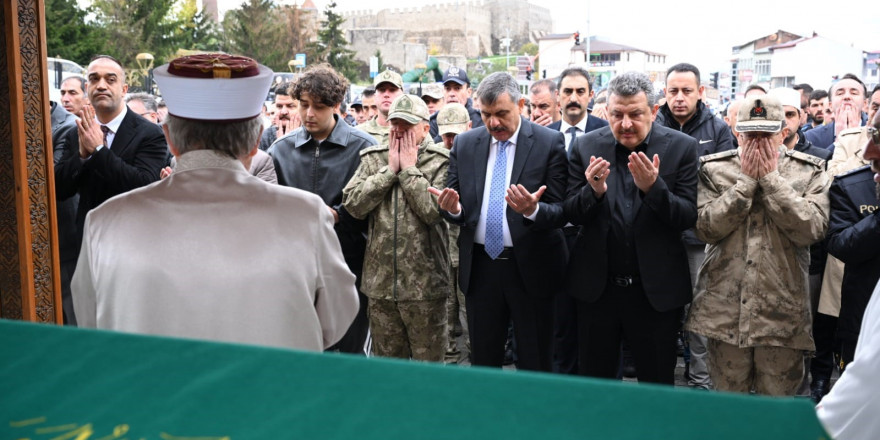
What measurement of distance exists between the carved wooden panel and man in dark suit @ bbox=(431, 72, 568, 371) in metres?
1.98

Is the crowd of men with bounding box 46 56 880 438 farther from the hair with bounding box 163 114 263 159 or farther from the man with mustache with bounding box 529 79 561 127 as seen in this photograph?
the man with mustache with bounding box 529 79 561 127

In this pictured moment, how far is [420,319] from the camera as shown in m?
4.89

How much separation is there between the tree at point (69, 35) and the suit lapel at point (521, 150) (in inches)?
1242

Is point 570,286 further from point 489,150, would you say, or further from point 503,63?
point 503,63

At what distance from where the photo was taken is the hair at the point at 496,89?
4.65 metres

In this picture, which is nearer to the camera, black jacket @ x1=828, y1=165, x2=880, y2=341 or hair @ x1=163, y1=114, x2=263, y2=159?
hair @ x1=163, y1=114, x2=263, y2=159

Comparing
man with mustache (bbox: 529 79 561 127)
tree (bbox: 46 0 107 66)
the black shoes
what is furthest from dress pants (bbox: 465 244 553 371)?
tree (bbox: 46 0 107 66)

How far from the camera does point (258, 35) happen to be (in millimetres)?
57469

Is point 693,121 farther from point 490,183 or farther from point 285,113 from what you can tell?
point 285,113

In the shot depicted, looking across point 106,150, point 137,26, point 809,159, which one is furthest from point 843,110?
point 137,26

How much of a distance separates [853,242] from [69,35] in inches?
1385

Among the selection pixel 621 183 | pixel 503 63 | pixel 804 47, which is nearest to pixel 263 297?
pixel 621 183

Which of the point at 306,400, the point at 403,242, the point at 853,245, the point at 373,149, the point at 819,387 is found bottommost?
the point at 819,387

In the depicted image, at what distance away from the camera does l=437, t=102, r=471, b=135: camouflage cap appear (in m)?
6.75
